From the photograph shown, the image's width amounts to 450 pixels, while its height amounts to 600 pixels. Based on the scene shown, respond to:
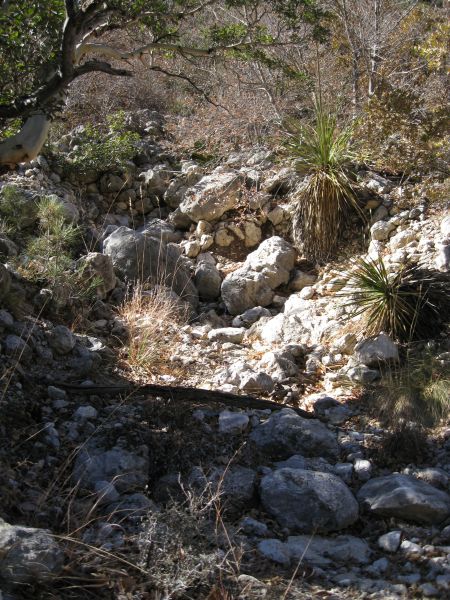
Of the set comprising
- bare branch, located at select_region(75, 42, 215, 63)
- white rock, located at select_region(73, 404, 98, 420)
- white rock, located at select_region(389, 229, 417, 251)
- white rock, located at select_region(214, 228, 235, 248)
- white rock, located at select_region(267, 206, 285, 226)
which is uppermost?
bare branch, located at select_region(75, 42, 215, 63)

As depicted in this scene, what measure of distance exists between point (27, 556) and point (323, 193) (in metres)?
6.13

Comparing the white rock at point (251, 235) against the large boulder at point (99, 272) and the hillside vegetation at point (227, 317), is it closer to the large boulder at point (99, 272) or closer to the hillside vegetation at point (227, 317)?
the hillside vegetation at point (227, 317)

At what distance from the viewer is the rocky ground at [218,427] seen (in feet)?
11.1

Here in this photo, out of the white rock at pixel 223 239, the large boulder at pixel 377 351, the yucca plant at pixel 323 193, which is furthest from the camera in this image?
the white rock at pixel 223 239

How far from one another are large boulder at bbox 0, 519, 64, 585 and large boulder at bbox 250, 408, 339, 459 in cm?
193

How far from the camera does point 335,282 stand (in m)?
7.30

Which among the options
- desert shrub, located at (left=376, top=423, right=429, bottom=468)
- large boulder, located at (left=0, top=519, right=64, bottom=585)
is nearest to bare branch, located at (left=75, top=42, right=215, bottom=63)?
desert shrub, located at (left=376, top=423, right=429, bottom=468)

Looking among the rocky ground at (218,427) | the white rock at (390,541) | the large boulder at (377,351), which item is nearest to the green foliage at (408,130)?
the rocky ground at (218,427)

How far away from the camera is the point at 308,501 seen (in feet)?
13.3

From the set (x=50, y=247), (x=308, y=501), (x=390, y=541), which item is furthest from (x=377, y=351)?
(x=50, y=247)

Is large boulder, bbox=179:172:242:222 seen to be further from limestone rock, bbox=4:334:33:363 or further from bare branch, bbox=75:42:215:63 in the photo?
limestone rock, bbox=4:334:33:363

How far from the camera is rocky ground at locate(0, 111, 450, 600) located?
3.38 m

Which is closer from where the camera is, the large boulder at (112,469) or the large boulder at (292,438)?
the large boulder at (112,469)

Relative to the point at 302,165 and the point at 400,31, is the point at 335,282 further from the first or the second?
the point at 400,31
